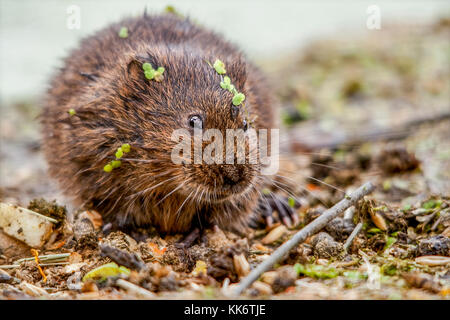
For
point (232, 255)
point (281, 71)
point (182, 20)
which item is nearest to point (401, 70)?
point (281, 71)

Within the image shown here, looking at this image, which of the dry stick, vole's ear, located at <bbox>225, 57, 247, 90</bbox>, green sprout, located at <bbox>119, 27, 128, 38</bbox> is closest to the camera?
the dry stick

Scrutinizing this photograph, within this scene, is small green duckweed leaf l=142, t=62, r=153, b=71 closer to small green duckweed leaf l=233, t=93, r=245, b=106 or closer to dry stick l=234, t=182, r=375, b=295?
small green duckweed leaf l=233, t=93, r=245, b=106

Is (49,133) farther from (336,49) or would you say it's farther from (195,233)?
(336,49)

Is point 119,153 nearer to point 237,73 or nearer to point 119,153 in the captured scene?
point 119,153

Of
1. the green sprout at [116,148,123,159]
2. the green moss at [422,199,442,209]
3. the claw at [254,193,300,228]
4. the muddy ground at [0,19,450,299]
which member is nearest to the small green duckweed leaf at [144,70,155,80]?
the green sprout at [116,148,123,159]

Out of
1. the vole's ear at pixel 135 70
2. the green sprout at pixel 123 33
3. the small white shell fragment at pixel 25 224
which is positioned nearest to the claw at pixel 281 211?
the vole's ear at pixel 135 70

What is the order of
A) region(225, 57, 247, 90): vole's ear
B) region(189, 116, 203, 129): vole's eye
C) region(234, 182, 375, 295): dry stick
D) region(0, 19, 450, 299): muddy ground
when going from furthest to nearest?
region(225, 57, 247, 90): vole's ear
region(189, 116, 203, 129): vole's eye
region(0, 19, 450, 299): muddy ground
region(234, 182, 375, 295): dry stick

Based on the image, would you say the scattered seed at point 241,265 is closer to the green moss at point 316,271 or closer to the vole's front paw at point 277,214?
the green moss at point 316,271
